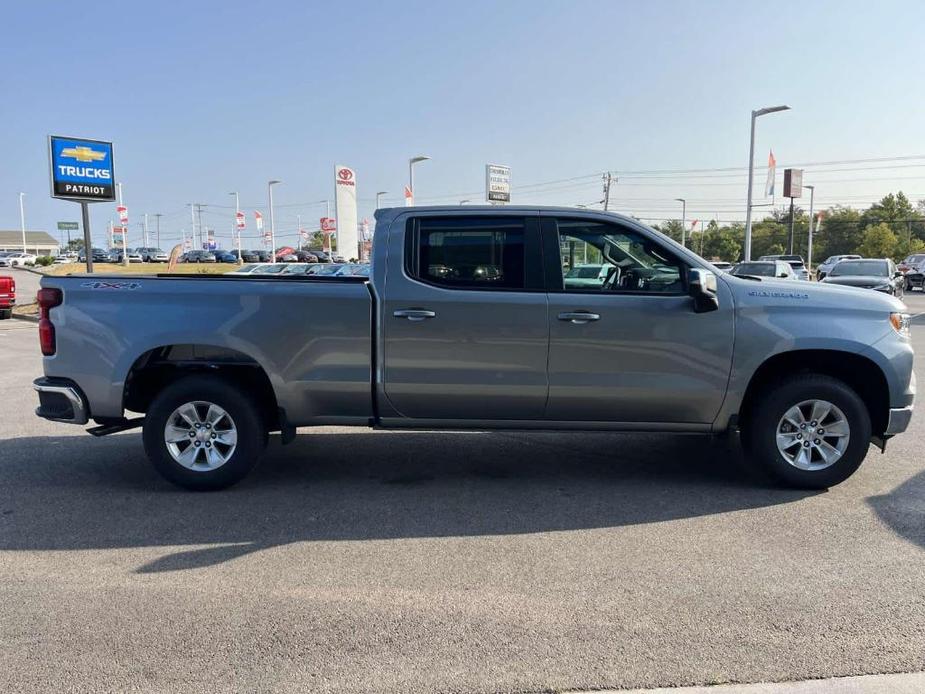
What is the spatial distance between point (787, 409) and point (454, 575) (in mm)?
2848

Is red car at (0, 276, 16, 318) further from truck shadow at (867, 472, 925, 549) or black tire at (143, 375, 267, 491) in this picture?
truck shadow at (867, 472, 925, 549)

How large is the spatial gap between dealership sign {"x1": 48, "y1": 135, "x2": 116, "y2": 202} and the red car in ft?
10.0

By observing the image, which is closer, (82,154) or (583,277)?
(583,277)

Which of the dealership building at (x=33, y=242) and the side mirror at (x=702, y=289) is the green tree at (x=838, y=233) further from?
the dealership building at (x=33, y=242)

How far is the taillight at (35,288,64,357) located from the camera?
17.4ft

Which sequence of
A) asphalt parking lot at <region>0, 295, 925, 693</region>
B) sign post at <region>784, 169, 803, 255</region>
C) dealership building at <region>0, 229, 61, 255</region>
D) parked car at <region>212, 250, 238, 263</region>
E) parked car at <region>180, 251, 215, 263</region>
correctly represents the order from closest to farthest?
asphalt parking lot at <region>0, 295, 925, 693</region>
sign post at <region>784, 169, 803, 255</region>
parked car at <region>180, 251, 215, 263</region>
parked car at <region>212, 250, 238, 263</region>
dealership building at <region>0, 229, 61, 255</region>

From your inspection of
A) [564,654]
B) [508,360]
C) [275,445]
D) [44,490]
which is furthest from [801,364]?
[44,490]

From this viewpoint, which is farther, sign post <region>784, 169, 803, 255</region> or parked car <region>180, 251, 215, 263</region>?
parked car <region>180, 251, 215, 263</region>

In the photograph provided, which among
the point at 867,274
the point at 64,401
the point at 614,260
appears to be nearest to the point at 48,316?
the point at 64,401

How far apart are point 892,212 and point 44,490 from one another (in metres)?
99.5

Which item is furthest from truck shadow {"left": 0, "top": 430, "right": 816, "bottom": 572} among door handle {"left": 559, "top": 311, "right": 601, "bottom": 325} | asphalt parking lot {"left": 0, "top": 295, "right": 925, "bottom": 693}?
door handle {"left": 559, "top": 311, "right": 601, "bottom": 325}

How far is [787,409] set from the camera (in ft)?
17.4

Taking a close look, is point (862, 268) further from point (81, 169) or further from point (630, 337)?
point (81, 169)

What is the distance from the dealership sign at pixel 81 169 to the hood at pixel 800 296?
70.3 feet
